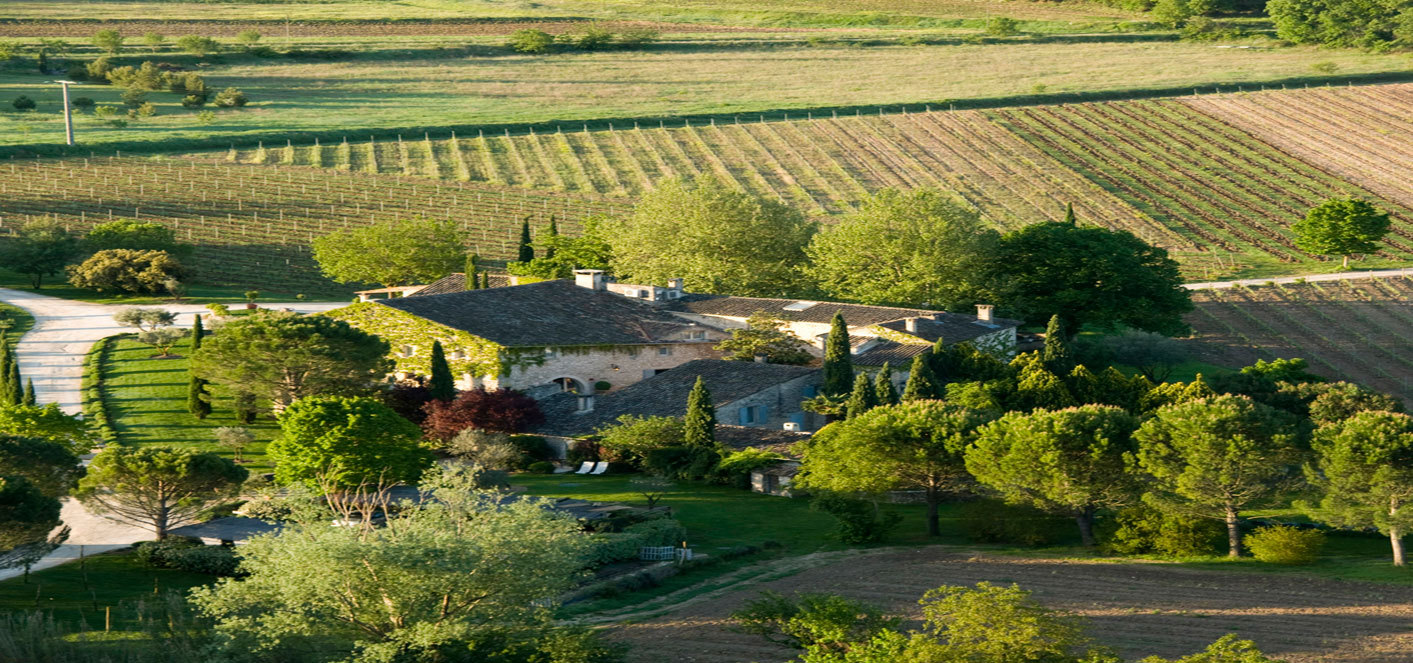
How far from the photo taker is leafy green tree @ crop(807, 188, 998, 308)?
100562mm

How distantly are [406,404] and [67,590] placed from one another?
2730 centimetres

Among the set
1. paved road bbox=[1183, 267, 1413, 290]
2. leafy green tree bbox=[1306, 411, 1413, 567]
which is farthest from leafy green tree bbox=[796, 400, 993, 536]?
paved road bbox=[1183, 267, 1413, 290]

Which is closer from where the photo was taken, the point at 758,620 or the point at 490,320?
the point at 758,620

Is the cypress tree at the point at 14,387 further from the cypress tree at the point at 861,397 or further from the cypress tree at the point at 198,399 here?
the cypress tree at the point at 861,397

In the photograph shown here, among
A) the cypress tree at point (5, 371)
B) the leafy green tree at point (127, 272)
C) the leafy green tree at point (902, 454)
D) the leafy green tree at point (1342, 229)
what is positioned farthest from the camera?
the leafy green tree at point (1342, 229)

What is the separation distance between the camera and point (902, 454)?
6225 centimetres

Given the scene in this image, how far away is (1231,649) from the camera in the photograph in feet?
125

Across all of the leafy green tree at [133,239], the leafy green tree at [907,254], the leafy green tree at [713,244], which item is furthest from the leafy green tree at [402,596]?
the leafy green tree at [133,239]

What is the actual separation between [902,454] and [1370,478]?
16.4m

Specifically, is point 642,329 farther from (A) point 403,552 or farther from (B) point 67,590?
(A) point 403,552

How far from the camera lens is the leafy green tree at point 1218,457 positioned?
57.2 m

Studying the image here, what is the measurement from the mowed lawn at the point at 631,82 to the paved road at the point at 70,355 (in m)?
53.2

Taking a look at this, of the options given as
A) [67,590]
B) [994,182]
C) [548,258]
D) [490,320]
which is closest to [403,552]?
[67,590]

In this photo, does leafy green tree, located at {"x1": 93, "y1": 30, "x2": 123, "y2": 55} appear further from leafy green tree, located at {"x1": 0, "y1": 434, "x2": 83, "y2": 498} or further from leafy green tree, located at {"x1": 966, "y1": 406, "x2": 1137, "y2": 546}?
leafy green tree, located at {"x1": 966, "y1": 406, "x2": 1137, "y2": 546}
